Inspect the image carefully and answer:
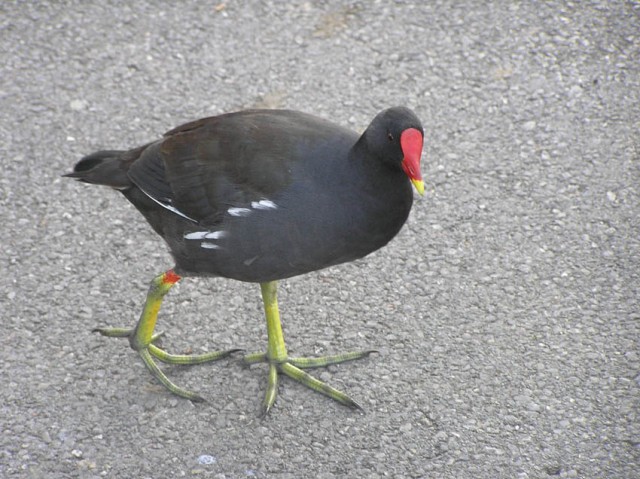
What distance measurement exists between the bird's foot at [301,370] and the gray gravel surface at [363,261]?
0.17 ft

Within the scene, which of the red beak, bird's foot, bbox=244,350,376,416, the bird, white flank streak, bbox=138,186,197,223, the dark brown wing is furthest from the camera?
bird's foot, bbox=244,350,376,416

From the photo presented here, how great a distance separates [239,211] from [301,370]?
0.77 meters

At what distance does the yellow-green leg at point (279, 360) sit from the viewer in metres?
3.30

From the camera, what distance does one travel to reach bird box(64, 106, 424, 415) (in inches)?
116

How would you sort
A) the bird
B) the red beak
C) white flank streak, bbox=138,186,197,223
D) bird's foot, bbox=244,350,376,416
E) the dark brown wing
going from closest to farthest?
1. the red beak
2. the bird
3. the dark brown wing
4. white flank streak, bbox=138,186,197,223
5. bird's foot, bbox=244,350,376,416

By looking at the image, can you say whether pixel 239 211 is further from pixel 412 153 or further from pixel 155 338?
pixel 155 338

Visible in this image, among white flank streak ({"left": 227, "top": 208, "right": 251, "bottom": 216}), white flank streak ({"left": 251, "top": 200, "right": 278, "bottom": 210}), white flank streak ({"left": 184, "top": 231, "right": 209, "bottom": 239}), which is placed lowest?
white flank streak ({"left": 184, "top": 231, "right": 209, "bottom": 239})

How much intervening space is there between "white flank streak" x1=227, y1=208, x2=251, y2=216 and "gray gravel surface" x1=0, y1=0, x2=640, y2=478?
738 mm

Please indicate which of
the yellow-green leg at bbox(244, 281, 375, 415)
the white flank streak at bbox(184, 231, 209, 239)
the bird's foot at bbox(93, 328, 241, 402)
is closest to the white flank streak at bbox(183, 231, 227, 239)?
the white flank streak at bbox(184, 231, 209, 239)

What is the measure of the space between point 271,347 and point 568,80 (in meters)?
2.44

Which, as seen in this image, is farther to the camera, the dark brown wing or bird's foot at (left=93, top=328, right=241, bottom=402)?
bird's foot at (left=93, top=328, right=241, bottom=402)

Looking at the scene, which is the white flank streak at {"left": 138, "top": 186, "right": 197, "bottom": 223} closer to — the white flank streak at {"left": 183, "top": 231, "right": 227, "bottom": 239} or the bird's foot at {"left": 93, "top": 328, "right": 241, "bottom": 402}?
the white flank streak at {"left": 183, "top": 231, "right": 227, "bottom": 239}

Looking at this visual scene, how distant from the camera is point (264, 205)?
2996 mm

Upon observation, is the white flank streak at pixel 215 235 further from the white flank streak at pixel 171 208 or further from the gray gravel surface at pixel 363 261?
the gray gravel surface at pixel 363 261
